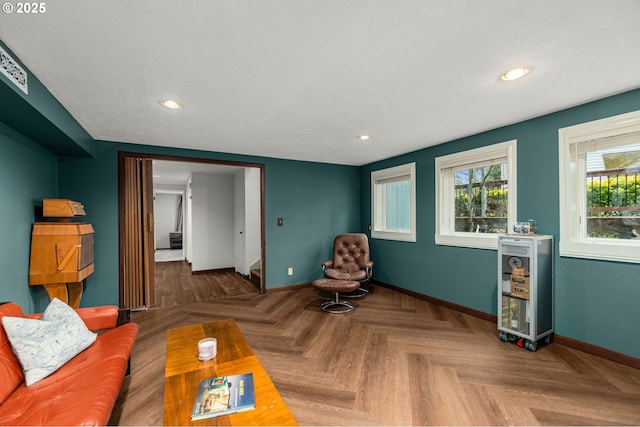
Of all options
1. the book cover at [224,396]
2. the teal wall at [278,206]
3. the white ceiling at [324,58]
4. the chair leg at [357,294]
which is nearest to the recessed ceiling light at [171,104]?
the white ceiling at [324,58]

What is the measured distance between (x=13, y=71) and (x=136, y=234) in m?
2.57

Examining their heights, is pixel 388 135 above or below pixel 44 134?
above

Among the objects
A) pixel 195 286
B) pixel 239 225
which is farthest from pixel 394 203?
pixel 195 286

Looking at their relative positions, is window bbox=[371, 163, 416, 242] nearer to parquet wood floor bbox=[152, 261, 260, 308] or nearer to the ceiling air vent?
parquet wood floor bbox=[152, 261, 260, 308]

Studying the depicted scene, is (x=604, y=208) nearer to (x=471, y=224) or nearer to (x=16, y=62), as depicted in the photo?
(x=471, y=224)

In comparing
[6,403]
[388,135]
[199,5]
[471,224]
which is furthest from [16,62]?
[471,224]

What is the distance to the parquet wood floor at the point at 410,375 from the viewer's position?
182 cm

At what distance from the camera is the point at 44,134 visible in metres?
2.59

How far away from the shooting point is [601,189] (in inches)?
103

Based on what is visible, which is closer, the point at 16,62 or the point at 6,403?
the point at 6,403

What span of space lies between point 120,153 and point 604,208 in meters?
5.53

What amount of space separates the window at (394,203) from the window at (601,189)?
6.41 feet

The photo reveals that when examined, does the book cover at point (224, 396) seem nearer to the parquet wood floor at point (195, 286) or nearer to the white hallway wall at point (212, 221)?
the parquet wood floor at point (195, 286)

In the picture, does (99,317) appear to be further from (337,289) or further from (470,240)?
(470,240)
